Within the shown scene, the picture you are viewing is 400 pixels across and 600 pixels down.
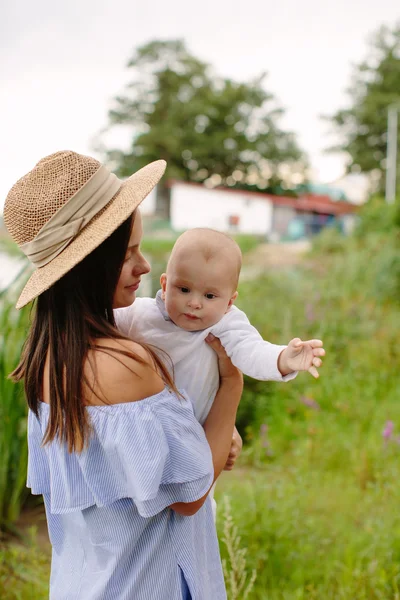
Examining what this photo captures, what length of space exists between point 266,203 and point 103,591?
1256 inches

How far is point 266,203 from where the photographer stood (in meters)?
32.6

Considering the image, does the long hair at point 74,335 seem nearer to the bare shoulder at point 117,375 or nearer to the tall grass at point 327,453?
the bare shoulder at point 117,375

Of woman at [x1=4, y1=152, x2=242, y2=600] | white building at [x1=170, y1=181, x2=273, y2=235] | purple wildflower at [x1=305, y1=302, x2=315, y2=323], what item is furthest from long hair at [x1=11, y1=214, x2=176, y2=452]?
white building at [x1=170, y1=181, x2=273, y2=235]

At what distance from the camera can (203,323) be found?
1544 mm

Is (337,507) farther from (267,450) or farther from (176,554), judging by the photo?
(176,554)

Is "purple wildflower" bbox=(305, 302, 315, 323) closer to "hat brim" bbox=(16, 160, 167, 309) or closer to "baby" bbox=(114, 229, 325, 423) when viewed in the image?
"baby" bbox=(114, 229, 325, 423)

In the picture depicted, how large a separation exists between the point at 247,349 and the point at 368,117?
114ft

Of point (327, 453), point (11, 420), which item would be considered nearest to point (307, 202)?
point (327, 453)

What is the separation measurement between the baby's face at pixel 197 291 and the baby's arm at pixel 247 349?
0.12 feet

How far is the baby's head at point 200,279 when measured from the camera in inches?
59.9

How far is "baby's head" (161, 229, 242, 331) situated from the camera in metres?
1.52

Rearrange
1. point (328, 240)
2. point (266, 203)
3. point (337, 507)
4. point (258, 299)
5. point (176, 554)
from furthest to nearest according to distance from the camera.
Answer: point (266, 203) → point (328, 240) → point (258, 299) → point (337, 507) → point (176, 554)

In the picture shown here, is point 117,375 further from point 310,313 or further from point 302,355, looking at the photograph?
point 310,313

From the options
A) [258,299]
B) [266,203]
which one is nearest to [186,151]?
[266,203]
